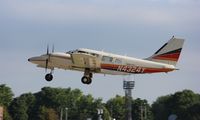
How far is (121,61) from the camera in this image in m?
87.6

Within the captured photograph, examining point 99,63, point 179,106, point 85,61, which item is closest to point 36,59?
point 85,61

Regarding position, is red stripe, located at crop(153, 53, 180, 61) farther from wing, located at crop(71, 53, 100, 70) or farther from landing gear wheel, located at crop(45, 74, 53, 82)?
landing gear wheel, located at crop(45, 74, 53, 82)

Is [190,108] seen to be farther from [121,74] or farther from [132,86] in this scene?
[121,74]

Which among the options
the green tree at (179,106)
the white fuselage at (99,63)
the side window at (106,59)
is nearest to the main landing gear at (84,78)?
the white fuselage at (99,63)

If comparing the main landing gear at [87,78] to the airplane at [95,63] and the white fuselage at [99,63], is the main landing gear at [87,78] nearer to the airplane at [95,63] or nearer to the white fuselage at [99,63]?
the airplane at [95,63]

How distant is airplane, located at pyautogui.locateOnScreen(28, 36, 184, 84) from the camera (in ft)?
284

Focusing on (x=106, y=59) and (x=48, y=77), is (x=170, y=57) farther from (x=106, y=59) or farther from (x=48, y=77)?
(x=48, y=77)

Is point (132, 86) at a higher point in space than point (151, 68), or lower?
higher

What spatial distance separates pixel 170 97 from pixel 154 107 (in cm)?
459

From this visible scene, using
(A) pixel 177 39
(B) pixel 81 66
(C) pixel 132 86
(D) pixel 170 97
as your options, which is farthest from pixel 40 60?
(D) pixel 170 97

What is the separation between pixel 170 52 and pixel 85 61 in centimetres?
991

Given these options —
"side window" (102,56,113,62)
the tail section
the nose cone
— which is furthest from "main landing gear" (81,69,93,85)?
the tail section

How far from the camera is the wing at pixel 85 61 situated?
283 feet

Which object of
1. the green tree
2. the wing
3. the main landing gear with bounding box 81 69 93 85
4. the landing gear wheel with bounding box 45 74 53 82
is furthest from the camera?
the green tree
